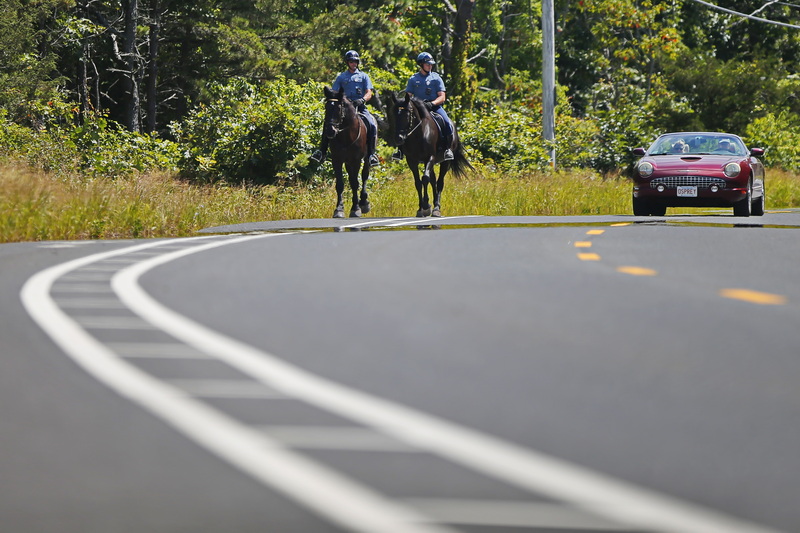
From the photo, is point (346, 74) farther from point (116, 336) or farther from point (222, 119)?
point (116, 336)

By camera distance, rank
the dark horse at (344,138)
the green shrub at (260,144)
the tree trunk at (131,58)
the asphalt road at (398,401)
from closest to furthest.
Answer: the asphalt road at (398,401)
the dark horse at (344,138)
the green shrub at (260,144)
the tree trunk at (131,58)

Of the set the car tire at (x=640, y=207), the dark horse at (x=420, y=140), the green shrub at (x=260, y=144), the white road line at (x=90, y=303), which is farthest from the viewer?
the green shrub at (x=260, y=144)

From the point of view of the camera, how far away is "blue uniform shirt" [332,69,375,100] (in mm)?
22312

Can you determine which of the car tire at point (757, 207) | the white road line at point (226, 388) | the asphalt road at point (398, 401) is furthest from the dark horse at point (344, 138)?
the white road line at point (226, 388)

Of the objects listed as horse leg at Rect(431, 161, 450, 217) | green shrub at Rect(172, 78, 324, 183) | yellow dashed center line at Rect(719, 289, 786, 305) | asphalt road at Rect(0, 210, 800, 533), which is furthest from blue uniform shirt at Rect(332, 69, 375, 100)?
yellow dashed center line at Rect(719, 289, 786, 305)

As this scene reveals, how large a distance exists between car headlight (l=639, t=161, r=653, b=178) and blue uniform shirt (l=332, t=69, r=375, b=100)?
506cm

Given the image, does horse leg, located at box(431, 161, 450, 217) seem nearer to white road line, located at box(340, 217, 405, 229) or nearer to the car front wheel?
white road line, located at box(340, 217, 405, 229)

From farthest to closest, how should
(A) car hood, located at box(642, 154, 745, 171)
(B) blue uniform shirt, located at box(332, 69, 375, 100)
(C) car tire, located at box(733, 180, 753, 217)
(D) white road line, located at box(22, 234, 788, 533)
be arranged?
(A) car hood, located at box(642, 154, 745, 171) → (C) car tire, located at box(733, 180, 753, 217) → (B) blue uniform shirt, located at box(332, 69, 375, 100) → (D) white road line, located at box(22, 234, 788, 533)

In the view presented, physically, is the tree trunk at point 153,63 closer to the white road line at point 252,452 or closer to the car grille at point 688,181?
the car grille at point 688,181

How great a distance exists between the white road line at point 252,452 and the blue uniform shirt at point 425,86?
51.3ft

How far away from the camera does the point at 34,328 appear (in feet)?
27.2

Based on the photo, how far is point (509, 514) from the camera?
4387mm

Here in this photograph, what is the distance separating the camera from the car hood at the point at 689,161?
2383cm

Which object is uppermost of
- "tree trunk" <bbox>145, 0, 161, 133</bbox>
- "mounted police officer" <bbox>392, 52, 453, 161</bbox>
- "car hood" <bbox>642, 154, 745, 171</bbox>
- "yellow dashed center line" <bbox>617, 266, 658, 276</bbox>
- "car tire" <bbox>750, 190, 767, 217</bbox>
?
"tree trunk" <bbox>145, 0, 161, 133</bbox>
